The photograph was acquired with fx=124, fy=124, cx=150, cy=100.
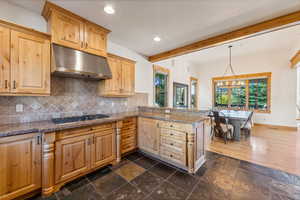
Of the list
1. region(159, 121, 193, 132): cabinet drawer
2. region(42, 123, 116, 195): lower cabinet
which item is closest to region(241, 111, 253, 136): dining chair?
region(159, 121, 193, 132): cabinet drawer

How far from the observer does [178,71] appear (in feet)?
19.2

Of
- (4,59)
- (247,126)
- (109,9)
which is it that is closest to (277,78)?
(247,126)

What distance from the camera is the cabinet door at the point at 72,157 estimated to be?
1806 mm

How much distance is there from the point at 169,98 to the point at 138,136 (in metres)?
2.62

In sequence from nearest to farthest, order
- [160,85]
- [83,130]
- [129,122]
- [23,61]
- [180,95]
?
1. [23,61]
2. [83,130]
3. [129,122]
4. [160,85]
5. [180,95]

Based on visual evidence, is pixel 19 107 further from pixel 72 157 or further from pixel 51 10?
pixel 51 10

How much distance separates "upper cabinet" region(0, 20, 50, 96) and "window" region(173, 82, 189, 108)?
15.3ft

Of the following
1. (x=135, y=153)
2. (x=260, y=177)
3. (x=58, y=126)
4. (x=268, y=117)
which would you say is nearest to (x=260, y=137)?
(x=268, y=117)

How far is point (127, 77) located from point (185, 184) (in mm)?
2491

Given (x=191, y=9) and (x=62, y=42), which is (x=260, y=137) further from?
(x=62, y=42)

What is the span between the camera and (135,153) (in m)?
3.07

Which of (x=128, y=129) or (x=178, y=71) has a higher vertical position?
(x=178, y=71)

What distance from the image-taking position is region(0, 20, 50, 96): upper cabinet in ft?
5.20

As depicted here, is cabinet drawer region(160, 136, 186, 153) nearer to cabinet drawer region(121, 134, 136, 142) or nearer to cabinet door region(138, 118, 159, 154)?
cabinet door region(138, 118, 159, 154)
